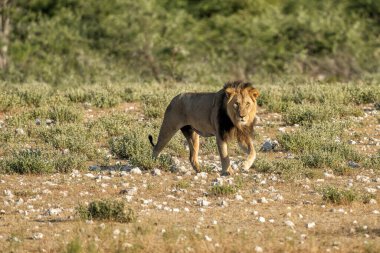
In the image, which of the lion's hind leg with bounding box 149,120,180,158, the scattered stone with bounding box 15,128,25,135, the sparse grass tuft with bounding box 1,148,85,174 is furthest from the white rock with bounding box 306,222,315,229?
the scattered stone with bounding box 15,128,25,135

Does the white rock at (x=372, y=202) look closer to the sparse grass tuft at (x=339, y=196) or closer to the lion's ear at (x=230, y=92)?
the sparse grass tuft at (x=339, y=196)

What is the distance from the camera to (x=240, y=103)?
11836 millimetres

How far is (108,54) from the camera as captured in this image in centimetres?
3375

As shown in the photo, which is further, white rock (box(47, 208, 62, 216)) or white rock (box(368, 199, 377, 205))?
white rock (box(368, 199, 377, 205))

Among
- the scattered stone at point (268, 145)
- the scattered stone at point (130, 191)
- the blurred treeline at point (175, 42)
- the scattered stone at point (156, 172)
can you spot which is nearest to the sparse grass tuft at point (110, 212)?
the scattered stone at point (130, 191)

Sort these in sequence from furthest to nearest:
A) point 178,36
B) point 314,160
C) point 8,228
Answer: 1. point 178,36
2. point 314,160
3. point 8,228

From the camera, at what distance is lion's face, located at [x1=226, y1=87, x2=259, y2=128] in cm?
1184

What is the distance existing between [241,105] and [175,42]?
75.4 ft

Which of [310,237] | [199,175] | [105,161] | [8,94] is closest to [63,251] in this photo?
[310,237]

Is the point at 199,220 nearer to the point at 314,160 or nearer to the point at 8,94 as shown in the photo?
the point at 314,160

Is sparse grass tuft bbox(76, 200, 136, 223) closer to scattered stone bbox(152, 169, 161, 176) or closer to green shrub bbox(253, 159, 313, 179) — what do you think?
scattered stone bbox(152, 169, 161, 176)

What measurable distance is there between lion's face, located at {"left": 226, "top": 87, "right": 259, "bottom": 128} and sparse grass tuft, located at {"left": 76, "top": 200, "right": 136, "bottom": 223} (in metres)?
2.76

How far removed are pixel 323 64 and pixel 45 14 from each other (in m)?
10.6

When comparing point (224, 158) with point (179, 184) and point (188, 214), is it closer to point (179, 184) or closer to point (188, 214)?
point (179, 184)
